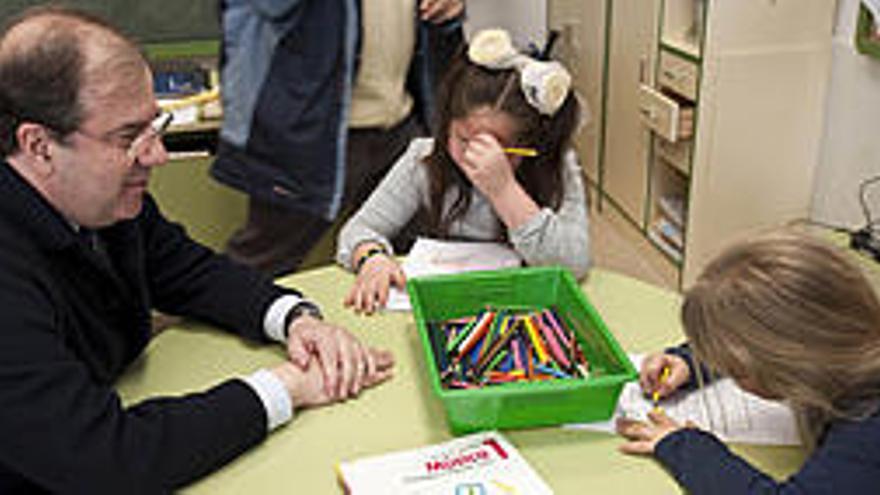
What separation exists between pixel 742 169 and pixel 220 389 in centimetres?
224

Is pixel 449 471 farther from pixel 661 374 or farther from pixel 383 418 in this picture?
pixel 661 374

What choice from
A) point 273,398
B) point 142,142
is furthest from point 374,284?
point 142,142

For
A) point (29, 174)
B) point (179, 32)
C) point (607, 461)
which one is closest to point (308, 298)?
point (29, 174)

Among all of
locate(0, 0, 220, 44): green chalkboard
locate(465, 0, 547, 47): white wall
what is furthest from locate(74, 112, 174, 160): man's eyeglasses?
locate(465, 0, 547, 47): white wall

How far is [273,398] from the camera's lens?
114 cm

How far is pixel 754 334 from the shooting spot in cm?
98

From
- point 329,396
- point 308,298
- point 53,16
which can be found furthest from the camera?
point 308,298

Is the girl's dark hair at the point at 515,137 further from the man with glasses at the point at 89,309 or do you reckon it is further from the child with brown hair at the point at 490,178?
the man with glasses at the point at 89,309

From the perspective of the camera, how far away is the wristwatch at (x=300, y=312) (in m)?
1.35

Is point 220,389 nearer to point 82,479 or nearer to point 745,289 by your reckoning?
point 82,479

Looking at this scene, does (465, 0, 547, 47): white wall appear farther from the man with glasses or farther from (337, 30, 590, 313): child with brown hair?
the man with glasses

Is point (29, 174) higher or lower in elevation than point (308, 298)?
higher

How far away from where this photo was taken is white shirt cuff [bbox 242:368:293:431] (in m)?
1.12

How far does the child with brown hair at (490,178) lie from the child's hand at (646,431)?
442 millimetres
